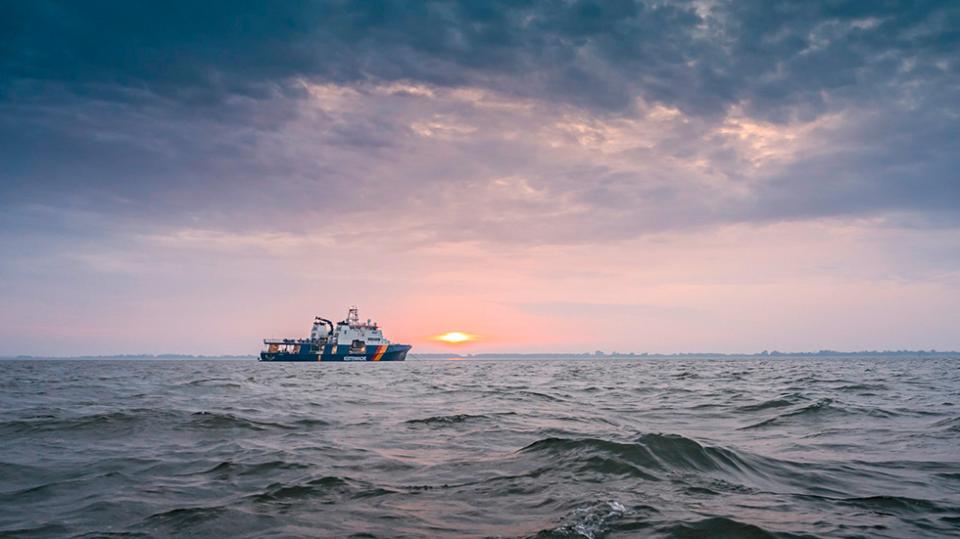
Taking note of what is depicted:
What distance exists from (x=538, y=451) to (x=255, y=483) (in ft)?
16.3

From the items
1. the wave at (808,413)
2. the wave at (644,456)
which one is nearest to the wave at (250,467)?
the wave at (644,456)

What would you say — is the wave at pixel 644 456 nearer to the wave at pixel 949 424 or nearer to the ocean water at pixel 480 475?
the ocean water at pixel 480 475

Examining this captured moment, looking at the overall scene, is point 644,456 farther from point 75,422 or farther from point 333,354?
point 333,354

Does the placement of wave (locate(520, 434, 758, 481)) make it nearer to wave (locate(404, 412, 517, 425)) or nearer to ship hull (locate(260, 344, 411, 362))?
wave (locate(404, 412, 517, 425))

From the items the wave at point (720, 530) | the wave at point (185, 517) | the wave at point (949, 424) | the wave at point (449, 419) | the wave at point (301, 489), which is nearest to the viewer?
the wave at point (720, 530)

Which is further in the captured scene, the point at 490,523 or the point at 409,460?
the point at 409,460

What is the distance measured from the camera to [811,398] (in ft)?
67.0

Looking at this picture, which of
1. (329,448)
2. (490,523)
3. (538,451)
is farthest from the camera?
(329,448)

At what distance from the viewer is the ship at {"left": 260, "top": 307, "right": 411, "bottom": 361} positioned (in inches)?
4488

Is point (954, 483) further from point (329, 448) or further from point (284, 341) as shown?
point (284, 341)

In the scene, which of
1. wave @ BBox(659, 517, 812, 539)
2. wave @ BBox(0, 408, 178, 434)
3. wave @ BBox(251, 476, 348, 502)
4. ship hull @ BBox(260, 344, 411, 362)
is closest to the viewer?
wave @ BBox(659, 517, 812, 539)

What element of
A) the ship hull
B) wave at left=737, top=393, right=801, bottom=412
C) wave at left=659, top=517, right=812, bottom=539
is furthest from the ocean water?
the ship hull

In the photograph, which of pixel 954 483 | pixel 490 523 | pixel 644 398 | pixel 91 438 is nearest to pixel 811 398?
pixel 644 398

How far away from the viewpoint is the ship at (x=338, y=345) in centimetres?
11400
